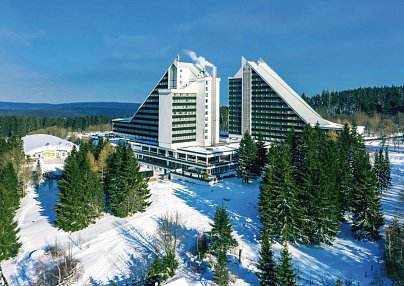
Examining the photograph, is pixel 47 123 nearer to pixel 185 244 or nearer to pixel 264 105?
pixel 264 105

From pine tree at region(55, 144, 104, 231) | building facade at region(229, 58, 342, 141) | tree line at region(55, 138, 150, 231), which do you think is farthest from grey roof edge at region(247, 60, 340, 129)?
pine tree at region(55, 144, 104, 231)

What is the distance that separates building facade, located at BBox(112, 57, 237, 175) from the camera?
7169 centimetres

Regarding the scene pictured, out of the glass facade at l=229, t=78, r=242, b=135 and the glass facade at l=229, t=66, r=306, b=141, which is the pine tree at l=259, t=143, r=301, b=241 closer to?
the glass facade at l=229, t=66, r=306, b=141

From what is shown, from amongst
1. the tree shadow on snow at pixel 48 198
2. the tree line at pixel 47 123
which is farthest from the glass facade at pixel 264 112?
the tree line at pixel 47 123

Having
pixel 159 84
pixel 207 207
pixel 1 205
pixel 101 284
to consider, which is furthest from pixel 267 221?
pixel 159 84

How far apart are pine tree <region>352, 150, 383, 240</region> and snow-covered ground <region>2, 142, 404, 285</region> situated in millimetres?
1182

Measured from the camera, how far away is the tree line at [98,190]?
41.7 metres

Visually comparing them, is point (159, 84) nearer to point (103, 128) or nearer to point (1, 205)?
point (1, 205)

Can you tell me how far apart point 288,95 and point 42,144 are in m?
59.6

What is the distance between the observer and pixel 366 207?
123ft

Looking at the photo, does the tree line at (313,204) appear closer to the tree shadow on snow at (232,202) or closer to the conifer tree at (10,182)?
the tree shadow on snow at (232,202)

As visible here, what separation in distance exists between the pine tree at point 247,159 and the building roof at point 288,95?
2225 cm

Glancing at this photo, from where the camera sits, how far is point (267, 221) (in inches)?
1449

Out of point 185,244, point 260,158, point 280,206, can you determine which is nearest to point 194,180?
point 260,158
